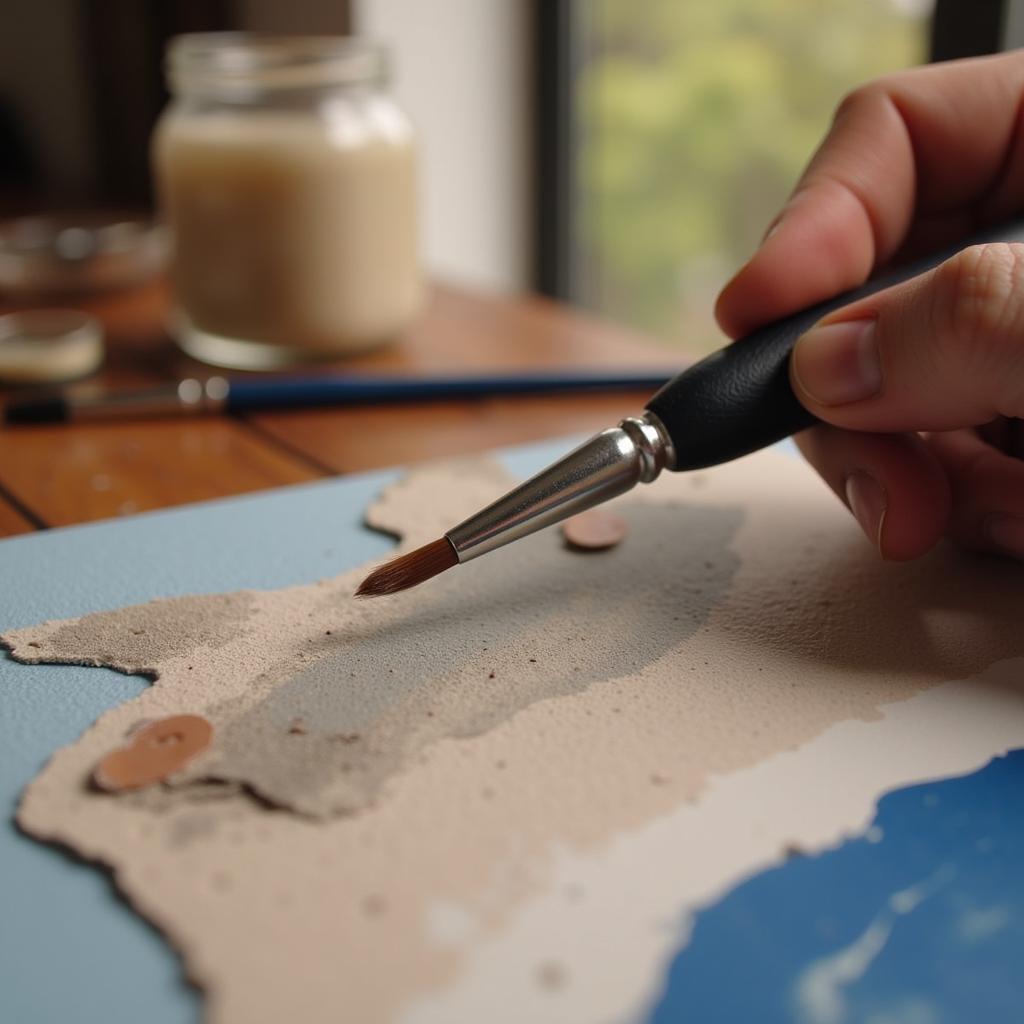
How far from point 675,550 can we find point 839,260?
0.21m

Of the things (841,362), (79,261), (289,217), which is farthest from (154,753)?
(79,261)

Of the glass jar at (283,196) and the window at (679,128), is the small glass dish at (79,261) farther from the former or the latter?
the window at (679,128)

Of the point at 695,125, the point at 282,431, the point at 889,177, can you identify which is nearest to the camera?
the point at 889,177

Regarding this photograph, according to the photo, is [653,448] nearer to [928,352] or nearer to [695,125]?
[928,352]

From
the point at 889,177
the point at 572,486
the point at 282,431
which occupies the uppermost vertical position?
the point at 889,177

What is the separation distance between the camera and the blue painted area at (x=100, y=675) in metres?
0.36

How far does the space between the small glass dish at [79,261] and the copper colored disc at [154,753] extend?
0.92m

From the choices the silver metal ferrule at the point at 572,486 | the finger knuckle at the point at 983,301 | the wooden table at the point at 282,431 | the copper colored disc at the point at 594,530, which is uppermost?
the finger knuckle at the point at 983,301

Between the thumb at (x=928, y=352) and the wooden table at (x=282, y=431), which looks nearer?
the thumb at (x=928, y=352)

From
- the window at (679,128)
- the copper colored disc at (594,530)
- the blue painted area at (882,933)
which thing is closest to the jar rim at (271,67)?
the copper colored disc at (594,530)

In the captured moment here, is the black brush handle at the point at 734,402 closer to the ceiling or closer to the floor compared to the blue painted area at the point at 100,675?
closer to the ceiling

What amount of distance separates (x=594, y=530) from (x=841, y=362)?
184mm

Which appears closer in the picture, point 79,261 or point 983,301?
point 983,301

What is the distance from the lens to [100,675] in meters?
0.54
